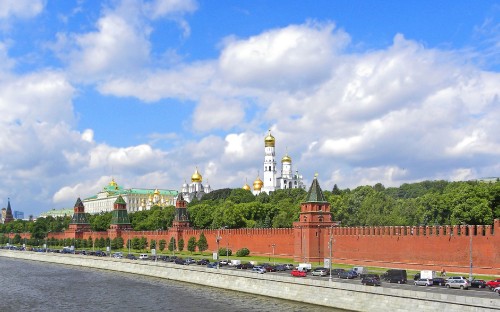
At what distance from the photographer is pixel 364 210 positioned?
8425cm

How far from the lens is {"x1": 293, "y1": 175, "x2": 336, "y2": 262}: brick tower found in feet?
220

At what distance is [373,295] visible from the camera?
3659cm

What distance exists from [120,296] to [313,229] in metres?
24.1

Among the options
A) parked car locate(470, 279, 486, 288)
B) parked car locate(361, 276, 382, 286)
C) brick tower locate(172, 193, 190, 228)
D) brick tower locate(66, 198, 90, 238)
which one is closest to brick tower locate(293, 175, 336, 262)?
parked car locate(361, 276, 382, 286)

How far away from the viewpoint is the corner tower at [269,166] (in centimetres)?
17338

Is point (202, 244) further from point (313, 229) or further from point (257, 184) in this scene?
point (257, 184)

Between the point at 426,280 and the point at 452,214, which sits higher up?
the point at 452,214

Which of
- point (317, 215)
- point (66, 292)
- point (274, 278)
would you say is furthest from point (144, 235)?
point (274, 278)

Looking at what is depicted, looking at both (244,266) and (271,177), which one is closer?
(244,266)

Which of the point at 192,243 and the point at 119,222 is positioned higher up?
the point at 119,222

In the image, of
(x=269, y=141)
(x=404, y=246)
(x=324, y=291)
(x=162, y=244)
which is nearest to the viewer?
(x=324, y=291)

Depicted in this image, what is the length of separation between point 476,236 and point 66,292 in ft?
107

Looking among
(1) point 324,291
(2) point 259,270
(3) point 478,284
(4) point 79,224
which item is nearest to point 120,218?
(4) point 79,224

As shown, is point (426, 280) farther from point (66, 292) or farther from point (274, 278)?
point (66, 292)
